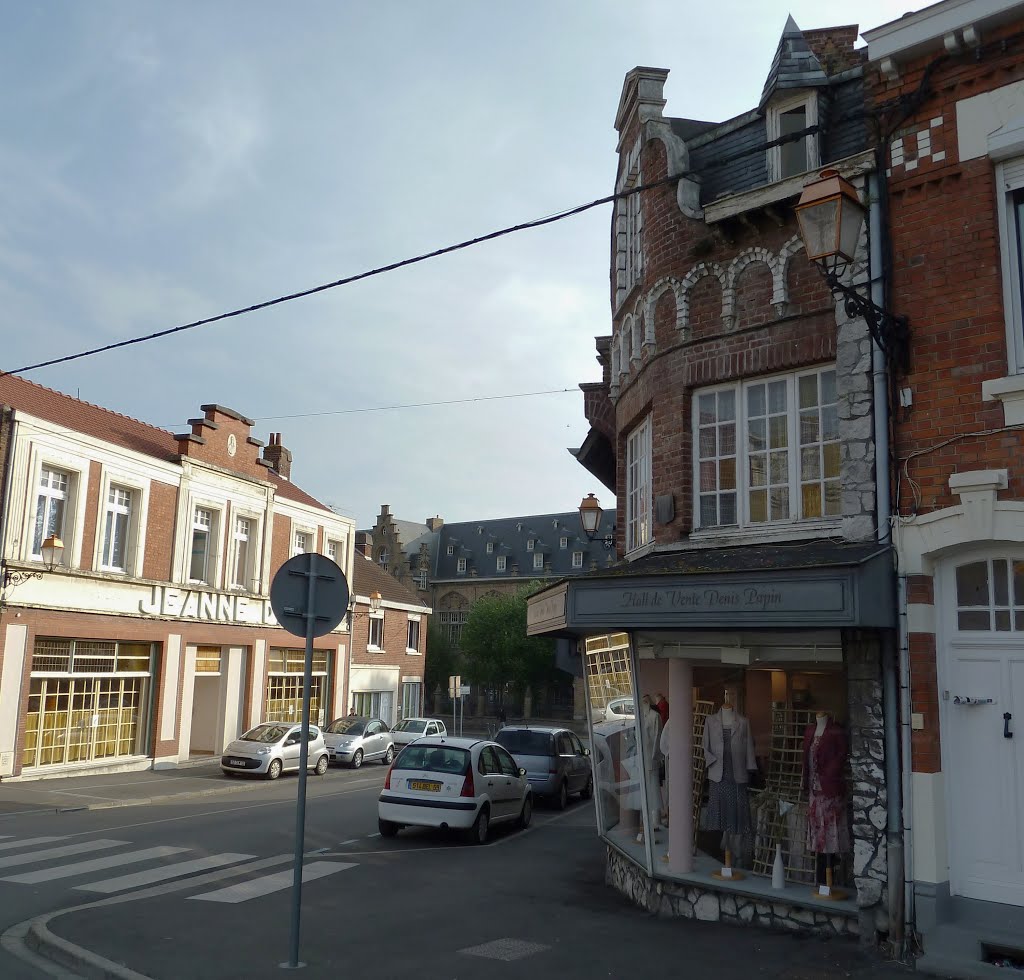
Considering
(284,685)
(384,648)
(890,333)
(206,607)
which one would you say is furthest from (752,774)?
(384,648)

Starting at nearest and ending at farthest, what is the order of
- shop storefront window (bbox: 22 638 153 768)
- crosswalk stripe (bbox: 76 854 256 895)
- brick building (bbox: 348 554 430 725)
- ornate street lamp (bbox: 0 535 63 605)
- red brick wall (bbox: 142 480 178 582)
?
crosswalk stripe (bbox: 76 854 256 895) → ornate street lamp (bbox: 0 535 63 605) → shop storefront window (bbox: 22 638 153 768) → red brick wall (bbox: 142 480 178 582) → brick building (bbox: 348 554 430 725)

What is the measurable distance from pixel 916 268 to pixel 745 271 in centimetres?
204

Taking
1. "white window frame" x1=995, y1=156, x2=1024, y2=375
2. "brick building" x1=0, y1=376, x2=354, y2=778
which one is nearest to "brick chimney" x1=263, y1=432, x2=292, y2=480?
"brick building" x1=0, y1=376, x2=354, y2=778

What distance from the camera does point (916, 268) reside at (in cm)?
818

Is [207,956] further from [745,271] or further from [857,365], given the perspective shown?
[745,271]

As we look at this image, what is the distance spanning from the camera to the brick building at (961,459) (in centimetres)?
729

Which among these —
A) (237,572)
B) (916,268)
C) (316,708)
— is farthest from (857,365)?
(316,708)

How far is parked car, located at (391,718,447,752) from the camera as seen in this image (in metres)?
31.4

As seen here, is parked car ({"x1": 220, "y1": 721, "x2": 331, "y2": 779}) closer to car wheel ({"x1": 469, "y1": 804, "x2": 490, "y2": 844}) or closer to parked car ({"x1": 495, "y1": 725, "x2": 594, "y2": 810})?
parked car ({"x1": 495, "y1": 725, "x2": 594, "y2": 810})

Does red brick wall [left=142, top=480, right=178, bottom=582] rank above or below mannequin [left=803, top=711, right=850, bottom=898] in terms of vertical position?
above

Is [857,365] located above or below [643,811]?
above

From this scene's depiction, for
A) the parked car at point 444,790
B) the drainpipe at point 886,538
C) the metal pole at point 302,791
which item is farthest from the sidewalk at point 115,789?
the drainpipe at point 886,538

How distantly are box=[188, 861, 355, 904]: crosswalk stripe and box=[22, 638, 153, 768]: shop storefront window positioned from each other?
41.8 feet

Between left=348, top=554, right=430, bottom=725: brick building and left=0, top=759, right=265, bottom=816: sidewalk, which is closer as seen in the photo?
left=0, top=759, right=265, bottom=816: sidewalk
